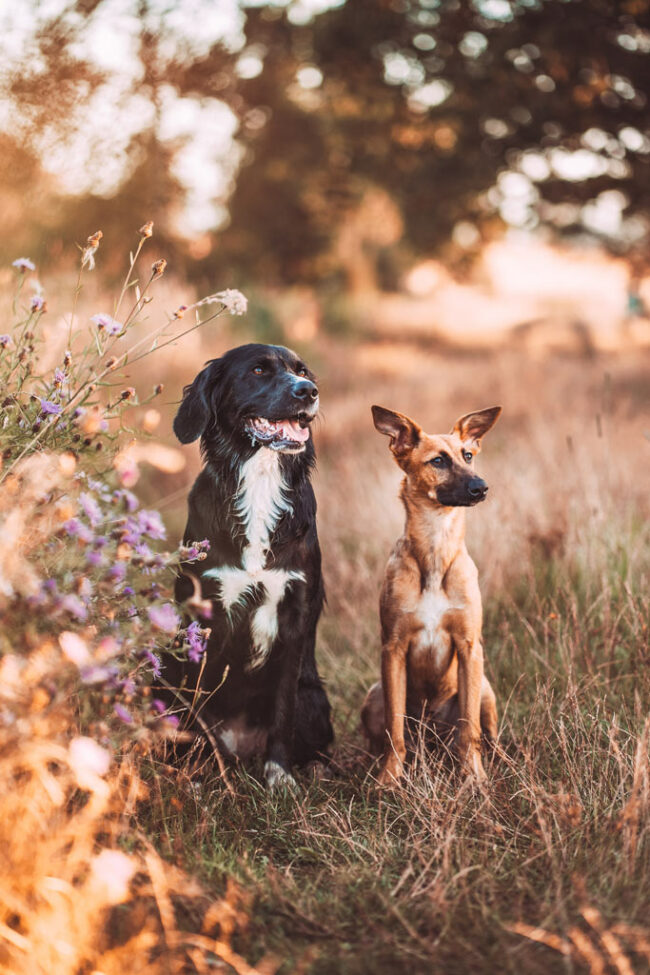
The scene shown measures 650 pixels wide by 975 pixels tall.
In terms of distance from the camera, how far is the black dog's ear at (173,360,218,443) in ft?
10.4

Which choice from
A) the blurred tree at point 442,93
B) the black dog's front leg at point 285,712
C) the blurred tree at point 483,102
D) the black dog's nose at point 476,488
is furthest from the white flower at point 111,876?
the blurred tree at point 483,102

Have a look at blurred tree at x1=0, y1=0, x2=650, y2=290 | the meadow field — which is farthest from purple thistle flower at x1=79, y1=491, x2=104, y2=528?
blurred tree at x1=0, y1=0, x2=650, y2=290

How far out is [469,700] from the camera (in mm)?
2979

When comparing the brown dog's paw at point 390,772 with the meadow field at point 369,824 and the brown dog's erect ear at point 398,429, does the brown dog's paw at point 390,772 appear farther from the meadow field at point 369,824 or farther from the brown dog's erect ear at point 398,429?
the brown dog's erect ear at point 398,429

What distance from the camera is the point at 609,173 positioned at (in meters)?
9.68

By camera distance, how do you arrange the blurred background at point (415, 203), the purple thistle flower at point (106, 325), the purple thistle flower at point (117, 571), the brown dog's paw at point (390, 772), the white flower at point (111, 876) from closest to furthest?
the white flower at point (111, 876) → the purple thistle flower at point (117, 571) → the purple thistle flower at point (106, 325) → the brown dog's paw at point (390, 772) → the blurred background at point (415, 203)

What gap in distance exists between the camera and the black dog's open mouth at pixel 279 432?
10.2 feet

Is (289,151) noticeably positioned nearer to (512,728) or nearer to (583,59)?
(583,59)

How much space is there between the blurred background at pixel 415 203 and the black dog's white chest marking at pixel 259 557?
372 millimetres

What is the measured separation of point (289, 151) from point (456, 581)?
65.8 ft

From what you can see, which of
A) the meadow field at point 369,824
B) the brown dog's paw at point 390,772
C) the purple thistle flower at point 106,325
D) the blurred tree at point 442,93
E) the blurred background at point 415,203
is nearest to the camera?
the meadow field at point 369,824

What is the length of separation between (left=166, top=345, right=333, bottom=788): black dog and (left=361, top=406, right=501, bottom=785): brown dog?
324 mm

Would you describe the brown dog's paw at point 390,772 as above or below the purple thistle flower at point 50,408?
below

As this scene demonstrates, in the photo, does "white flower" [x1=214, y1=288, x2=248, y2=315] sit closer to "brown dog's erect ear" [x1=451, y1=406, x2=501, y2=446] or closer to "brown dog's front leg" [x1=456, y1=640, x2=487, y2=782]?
"brown dog's erect ear" [x1=451, y1=406, x2=501, y2=446]
